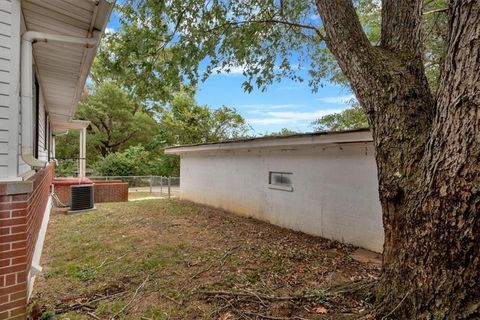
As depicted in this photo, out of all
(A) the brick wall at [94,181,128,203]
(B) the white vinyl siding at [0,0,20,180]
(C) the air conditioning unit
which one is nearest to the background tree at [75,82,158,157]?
Answer: (A) the brick wall at [94,181,128,203]

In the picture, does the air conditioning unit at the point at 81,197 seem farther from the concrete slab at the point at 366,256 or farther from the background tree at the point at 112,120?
the background tree at the point at 112,120

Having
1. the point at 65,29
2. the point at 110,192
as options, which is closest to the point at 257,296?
the point at 65,29

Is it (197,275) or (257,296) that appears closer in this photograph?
(257,296)

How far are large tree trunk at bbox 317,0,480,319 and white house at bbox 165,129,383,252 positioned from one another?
206cm

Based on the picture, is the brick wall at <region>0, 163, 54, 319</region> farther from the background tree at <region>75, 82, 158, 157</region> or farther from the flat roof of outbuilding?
the background tree at <region>75, 82, 158, 157</region>

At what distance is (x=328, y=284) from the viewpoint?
351 centimetres

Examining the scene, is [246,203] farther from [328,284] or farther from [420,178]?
[420,178]

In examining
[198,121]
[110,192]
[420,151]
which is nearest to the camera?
[420,151]

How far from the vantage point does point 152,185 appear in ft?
54.9

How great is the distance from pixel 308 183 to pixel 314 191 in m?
0.24

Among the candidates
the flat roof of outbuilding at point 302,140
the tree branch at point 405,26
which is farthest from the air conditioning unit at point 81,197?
the tree branch at point 405,26

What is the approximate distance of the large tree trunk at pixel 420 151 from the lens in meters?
1.90

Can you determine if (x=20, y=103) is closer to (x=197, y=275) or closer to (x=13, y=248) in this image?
(x=13, y=248)

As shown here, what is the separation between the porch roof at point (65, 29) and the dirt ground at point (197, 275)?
296 centimetres
